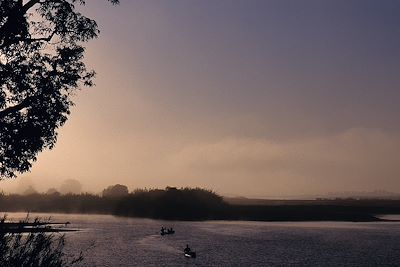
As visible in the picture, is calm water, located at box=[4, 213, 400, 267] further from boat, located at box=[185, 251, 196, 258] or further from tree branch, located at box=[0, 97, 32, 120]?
tree branch, located at box=[0, 97, 32, 120]

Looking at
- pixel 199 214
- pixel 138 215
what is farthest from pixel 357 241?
pixel 138 215

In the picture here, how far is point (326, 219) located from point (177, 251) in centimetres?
10483

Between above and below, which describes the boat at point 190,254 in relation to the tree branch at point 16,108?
below

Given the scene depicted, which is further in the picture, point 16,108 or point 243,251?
point 243,251

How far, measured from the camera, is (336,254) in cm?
7006

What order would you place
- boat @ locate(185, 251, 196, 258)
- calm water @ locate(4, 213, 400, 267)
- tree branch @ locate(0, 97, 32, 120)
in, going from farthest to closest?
boat @ locate(185, 251, 196, 258) → calm water @ locate(4, 213, 400, 267) → tree branch @ locate(0, 97, 32, 120)

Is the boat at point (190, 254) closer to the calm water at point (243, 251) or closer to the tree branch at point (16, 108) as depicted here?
the calm water at point (243, 251)

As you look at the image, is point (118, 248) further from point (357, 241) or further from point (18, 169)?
point (18, 169)

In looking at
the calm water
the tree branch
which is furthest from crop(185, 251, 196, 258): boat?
the tree branch

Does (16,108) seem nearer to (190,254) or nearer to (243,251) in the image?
(190,254)

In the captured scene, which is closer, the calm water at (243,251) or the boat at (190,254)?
the calm water at (243,251)

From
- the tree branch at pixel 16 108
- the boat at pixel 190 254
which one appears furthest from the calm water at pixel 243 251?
the tree branch at pixel 16 108

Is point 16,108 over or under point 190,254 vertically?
over

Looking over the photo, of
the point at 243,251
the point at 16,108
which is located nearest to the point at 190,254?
the point at 243,251
